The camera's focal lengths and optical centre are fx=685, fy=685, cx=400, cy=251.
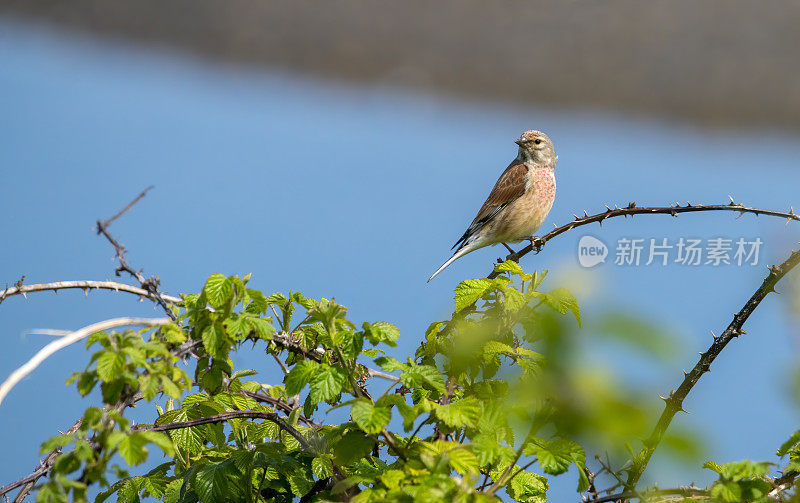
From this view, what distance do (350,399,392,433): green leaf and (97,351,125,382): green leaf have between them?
0.97ft

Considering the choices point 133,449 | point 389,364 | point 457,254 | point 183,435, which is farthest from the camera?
point 457,254

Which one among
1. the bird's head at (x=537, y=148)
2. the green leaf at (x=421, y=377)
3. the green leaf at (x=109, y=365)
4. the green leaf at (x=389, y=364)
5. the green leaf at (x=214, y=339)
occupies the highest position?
the bird's head at (x=537, y=148)

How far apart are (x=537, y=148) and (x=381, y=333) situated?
2202mm

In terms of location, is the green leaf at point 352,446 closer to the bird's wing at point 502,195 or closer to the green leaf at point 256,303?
the green leaf at point 256,303

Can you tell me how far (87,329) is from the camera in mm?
823

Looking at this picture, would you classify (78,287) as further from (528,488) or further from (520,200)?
(520,200)

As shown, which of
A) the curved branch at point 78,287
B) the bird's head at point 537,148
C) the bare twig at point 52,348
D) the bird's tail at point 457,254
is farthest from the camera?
the bird's head at point 537,148

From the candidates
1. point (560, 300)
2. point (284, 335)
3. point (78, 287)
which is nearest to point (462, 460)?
point (560, 300)

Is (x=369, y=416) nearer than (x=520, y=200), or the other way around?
(x=369, y=416)

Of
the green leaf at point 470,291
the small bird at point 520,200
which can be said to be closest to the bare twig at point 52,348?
the green leaf at point 470,291

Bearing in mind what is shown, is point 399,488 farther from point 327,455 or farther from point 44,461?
point 44,461

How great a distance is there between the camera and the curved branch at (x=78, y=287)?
3.95 feet

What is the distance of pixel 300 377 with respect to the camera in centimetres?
98

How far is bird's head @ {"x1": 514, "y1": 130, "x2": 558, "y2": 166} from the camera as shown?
2994 millimetres
